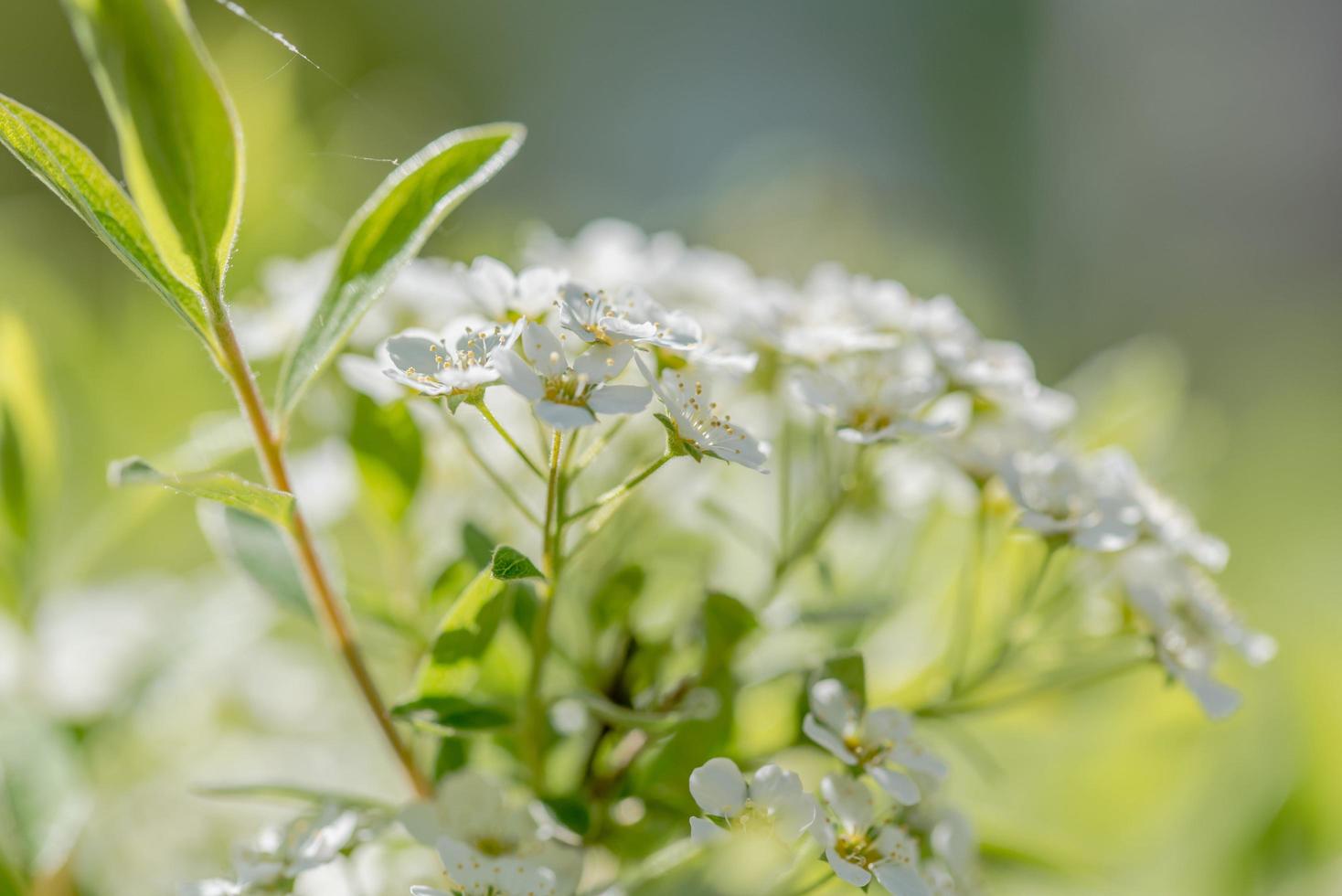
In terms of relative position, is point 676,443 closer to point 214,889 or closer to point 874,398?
point 874,398

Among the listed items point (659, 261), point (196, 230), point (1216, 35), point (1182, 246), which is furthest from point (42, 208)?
point (1216, 35)

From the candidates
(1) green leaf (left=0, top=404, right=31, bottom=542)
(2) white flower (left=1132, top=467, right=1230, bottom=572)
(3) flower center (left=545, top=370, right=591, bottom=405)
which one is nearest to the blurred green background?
(1) green leaf (left=0, top=404, right=31, bottom=542)

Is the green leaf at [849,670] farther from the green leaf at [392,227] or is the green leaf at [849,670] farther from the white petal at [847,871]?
the green leaf at [392,227]

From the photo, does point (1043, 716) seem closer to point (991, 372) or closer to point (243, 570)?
point (991, 372)

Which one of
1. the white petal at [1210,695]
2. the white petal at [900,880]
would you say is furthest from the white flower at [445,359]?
the white petal at [1210,695]

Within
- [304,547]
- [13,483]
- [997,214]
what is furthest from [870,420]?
[997,214]

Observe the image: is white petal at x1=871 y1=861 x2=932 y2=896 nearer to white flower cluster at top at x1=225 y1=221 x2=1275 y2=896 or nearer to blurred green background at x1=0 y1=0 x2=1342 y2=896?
white flower cluster at top at x1=225 y1=221 x2=1275 y2=896
